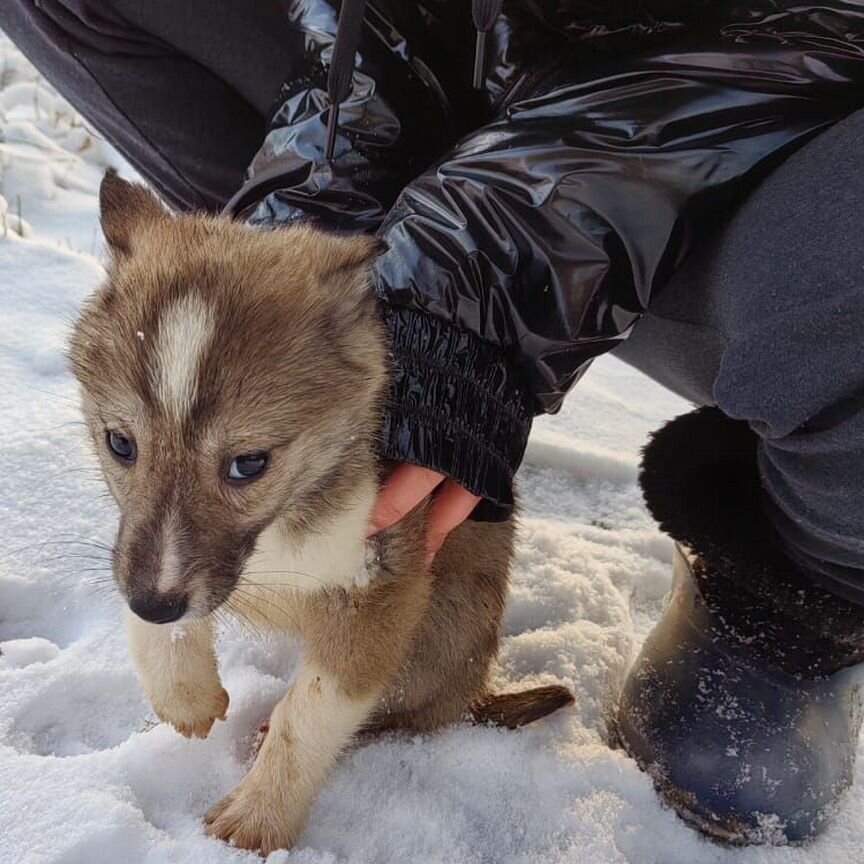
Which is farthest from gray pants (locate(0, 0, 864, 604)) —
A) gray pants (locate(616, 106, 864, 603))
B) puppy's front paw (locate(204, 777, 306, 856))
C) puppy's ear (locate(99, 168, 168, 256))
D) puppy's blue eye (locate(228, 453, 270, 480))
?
puppy's front paw (locate(204, 777, 306, 856))

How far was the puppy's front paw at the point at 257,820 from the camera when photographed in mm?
1485

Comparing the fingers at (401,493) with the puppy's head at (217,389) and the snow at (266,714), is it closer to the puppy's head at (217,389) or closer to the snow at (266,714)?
the puppy's head at (217,389)

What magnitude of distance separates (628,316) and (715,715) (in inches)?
32.7

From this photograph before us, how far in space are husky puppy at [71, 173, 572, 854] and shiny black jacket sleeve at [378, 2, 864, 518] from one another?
0.13m

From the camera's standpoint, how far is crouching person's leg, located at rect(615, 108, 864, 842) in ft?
4.46

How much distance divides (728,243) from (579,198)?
0.29m

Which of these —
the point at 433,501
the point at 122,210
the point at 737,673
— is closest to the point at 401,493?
the point at 433,501

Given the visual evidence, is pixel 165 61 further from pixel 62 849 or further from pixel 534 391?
pixel 62 849

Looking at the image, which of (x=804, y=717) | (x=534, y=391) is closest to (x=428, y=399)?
(x=534, y=391)

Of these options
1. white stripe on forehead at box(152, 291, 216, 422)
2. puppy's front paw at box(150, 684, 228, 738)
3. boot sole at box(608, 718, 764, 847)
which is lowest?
boot sole at box(608, 718, 764, 847)

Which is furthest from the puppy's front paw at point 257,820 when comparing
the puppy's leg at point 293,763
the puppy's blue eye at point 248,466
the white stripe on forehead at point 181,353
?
the white stripe on forehead at point 181,353

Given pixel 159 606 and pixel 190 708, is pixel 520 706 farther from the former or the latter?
pixel 159 606

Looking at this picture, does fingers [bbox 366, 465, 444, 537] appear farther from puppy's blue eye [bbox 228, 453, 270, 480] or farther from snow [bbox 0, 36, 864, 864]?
snow [bbox 0, 36, 864, 864]

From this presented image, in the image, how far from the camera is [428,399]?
60.1 inches
